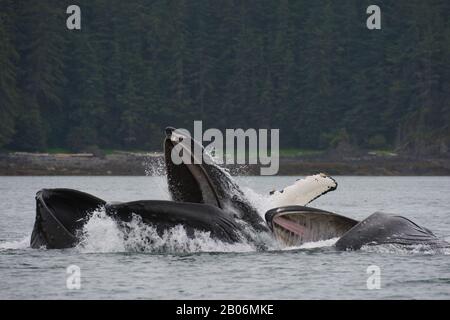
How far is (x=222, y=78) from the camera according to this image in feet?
411

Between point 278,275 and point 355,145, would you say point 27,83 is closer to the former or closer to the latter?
point 355,145

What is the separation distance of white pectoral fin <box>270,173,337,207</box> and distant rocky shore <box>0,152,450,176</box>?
218 ft

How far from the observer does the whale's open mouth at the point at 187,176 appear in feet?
76.5

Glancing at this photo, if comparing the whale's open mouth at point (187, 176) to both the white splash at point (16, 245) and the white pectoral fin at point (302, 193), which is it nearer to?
the white pectoral fin at point (302, 193)

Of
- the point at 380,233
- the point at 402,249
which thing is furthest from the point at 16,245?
the point at 402,249

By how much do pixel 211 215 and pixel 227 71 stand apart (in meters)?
102

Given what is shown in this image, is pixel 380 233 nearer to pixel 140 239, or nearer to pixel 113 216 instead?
pixel 140 239

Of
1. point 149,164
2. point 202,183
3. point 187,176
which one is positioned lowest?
point 149,164

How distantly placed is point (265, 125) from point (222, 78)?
360 inches

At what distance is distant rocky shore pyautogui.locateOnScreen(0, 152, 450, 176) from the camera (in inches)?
3792

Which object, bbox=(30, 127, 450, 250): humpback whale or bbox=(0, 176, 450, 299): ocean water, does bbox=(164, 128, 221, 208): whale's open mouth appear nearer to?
bbox=(30, 127, 450, 250): humpback whale

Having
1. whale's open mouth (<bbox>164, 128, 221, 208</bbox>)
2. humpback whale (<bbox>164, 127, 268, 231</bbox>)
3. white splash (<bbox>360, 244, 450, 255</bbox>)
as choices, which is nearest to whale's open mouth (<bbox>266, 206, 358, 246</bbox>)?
humpback whale (<bbox>164, 127, 268, 231</bbox>)

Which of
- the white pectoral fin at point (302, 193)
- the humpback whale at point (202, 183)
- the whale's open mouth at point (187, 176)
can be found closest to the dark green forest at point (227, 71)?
the white pectoral fin at point (302, 193)

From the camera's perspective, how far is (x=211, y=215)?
23.6 metres
